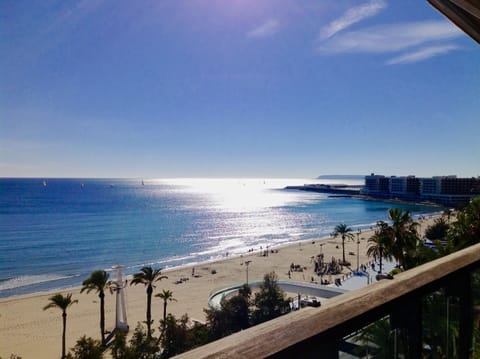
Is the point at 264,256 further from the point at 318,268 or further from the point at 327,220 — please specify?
the point at 327,220

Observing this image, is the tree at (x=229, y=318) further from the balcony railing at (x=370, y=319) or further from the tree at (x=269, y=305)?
the balcony railing at (x=370, y=319)

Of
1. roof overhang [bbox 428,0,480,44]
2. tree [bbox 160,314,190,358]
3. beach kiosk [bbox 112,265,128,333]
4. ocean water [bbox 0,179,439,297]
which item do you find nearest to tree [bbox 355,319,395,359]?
roof overhang [bbox 428,0,480,44]

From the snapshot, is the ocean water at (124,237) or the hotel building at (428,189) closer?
the ocean water at (124,237)

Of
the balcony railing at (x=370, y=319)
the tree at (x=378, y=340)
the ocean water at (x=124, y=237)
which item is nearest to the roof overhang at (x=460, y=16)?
the balcony railing at (x=370, y=319)

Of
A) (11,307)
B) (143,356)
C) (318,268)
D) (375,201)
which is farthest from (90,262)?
(375,201)

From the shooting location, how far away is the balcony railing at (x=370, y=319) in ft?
2.61

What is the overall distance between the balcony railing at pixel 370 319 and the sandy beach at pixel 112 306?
21429mm

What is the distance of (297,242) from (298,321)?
169 feet

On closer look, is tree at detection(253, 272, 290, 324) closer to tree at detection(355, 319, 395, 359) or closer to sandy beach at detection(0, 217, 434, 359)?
sandy beach at detection(0, 217, 434, 359)

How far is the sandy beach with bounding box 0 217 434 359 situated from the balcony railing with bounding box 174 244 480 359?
21429 millimetres

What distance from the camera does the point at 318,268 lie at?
3406 cm

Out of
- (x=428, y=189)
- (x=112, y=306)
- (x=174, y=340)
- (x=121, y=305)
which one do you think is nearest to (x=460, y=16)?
(x=174, y=340)

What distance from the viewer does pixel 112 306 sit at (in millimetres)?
25703

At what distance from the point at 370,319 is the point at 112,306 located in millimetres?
27853
